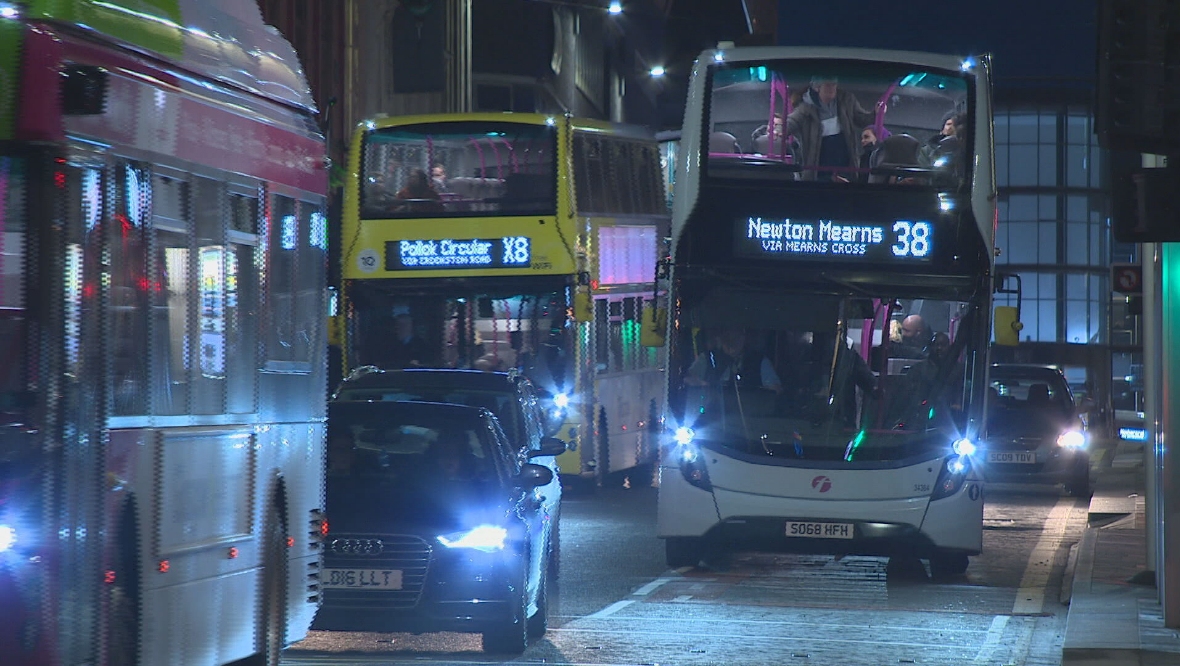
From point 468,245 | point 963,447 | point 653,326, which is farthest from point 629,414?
point 963,447

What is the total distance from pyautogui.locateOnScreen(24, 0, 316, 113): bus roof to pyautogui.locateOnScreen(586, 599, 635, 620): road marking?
4770 mm

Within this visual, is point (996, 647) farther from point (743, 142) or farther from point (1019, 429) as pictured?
point (1019, 429)

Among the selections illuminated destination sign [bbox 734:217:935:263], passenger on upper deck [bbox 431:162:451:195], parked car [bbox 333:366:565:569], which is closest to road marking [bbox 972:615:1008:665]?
illuminated destination sign [bbox 734:217:935:263]

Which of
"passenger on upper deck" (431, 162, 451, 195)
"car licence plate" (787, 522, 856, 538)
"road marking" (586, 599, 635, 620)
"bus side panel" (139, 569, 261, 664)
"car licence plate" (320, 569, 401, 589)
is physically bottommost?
"road marking" (586, 599, 635, 620)

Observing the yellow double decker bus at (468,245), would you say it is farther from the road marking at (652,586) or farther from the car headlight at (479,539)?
the car headlight at (479,539)

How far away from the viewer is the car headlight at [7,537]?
21.0 ft

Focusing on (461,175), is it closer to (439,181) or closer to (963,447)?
(439,181)

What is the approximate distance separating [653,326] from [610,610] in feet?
14.2

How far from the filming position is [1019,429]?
1045 inches

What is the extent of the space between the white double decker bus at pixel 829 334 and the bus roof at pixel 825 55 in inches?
24.7

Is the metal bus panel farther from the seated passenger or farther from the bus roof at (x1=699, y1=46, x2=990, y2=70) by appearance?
the bus roof at (x1=699, y1=46, x2=990, y2=70)

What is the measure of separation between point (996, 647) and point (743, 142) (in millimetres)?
5568

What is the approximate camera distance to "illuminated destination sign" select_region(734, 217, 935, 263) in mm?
15922

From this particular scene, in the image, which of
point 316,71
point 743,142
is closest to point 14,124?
point 743,142
